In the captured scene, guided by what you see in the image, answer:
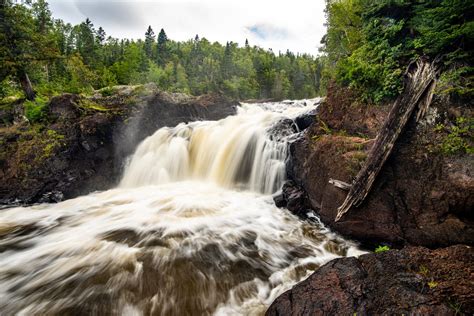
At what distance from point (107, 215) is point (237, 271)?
5.00 meters

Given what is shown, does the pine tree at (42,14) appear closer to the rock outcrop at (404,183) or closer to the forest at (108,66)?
the forest at (108,66)

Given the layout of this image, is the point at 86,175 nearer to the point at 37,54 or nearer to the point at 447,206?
the point at 37,54

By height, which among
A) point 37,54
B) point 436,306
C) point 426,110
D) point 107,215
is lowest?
point 107,215

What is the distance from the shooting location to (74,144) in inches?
421

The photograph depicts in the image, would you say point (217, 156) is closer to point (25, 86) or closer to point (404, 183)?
point (404, 183)

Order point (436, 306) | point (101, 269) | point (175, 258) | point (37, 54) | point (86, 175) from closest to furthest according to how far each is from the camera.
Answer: point (436, 306) → point (101, 269) → point (175, 258) → point (86, 175) → point (37, 54)

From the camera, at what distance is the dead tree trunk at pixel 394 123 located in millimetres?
5039

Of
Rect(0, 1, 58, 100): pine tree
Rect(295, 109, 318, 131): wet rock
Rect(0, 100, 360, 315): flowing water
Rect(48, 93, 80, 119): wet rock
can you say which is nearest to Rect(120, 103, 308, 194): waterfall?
Rect(0, 100, 360, 315): flowing water

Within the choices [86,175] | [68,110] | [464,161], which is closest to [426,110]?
[464,161]

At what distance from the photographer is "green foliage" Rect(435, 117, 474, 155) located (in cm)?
430

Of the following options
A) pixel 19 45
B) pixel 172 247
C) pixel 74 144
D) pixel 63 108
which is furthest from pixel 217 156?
pixel 19 45

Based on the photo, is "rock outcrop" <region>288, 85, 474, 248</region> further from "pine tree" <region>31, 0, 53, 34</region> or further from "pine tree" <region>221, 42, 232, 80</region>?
"pine tree" <region>221, 42, 232, 80</region>

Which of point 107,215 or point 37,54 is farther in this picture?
point 37,54

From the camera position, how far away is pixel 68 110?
11.5 m
